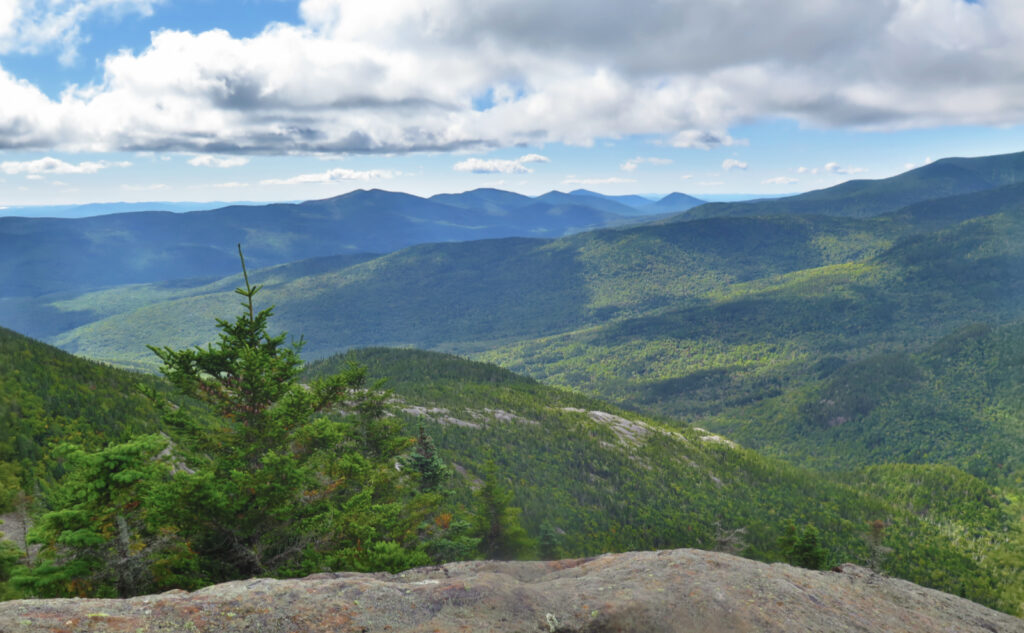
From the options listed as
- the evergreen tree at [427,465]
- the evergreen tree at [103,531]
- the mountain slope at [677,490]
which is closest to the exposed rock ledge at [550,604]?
the evergreen tree at [103,531]

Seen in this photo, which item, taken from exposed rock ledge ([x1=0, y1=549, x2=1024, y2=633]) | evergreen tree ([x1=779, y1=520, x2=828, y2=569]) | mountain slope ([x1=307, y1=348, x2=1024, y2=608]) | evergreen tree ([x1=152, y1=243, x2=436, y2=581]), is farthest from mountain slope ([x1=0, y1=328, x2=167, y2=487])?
evergreen tree ([x1=779, y1=520, x2=828, y2=569])

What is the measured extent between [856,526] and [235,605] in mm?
153262

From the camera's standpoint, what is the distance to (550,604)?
1590cm

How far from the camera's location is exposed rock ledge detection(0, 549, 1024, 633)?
12219 millimetres

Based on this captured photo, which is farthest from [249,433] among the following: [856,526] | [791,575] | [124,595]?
[856,526]

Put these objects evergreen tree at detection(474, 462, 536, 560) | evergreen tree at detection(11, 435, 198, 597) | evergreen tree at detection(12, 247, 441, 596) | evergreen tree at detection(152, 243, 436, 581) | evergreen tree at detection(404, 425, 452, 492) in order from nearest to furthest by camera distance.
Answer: evergreen tree at detection(11, 435, 198, 597) < evergreen tree at detection(12, 247, 441, 596) < evergreen tree at detection(152, 243, 436, 581) < evergreen tree at detection(404, 425, 452, 492) < evergreen tree at detection(474, 462, 536, 560)

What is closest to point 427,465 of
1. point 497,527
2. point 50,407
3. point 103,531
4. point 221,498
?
point 497,527

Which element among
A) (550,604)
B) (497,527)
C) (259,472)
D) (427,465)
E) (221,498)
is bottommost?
(497,527)

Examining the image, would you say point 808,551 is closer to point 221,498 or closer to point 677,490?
point 221,498

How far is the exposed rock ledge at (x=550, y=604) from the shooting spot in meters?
12.2

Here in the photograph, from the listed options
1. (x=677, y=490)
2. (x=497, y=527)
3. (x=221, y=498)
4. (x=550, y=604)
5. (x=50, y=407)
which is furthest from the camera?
(x=677, y=490)

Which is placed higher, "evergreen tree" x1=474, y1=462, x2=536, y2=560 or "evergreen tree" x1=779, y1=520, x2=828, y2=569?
"evergreen tree" x1=474, y1=462, x2=536, y2=560

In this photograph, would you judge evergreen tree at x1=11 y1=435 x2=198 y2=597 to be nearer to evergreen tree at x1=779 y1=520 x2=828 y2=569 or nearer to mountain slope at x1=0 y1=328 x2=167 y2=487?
mountain slope at x1=0 y1=328 x2=167 y2=487

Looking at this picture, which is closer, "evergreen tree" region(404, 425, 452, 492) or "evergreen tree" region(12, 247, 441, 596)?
"evergreen tree" region(12, 247, 441, 596)
